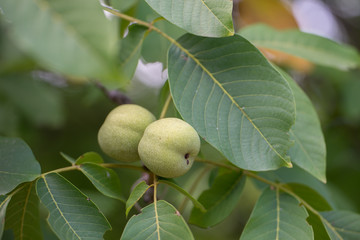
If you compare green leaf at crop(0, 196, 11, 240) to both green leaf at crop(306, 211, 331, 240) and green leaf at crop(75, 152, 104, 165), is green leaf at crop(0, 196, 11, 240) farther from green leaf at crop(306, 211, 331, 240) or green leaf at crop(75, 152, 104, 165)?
green leaf at crop(306, 211, 331, 240)

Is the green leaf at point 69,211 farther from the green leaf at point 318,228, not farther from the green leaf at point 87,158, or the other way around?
the green leaf at point 318,228

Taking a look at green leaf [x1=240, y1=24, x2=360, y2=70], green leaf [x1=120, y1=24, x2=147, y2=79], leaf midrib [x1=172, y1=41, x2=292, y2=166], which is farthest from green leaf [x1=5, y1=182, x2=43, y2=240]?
green leaf [x1=240, y1=24, x2=360, y2=70]

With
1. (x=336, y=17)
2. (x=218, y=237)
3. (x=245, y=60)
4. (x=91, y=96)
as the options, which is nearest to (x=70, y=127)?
(x=91, y=96)

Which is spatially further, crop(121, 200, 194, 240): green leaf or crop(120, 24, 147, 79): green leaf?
crop(120, 24, 147, 79): green leaf

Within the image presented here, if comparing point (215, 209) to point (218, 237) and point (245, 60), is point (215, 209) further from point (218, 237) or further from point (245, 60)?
point (218, 237)

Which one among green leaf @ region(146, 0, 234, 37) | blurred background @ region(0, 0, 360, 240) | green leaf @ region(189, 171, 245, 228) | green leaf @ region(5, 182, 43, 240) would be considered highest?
green leaf @ region(146, 0, 234, 37)

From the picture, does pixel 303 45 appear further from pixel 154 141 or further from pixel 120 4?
pixel 154 141

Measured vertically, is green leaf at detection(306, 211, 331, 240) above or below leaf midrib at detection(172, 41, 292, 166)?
below
